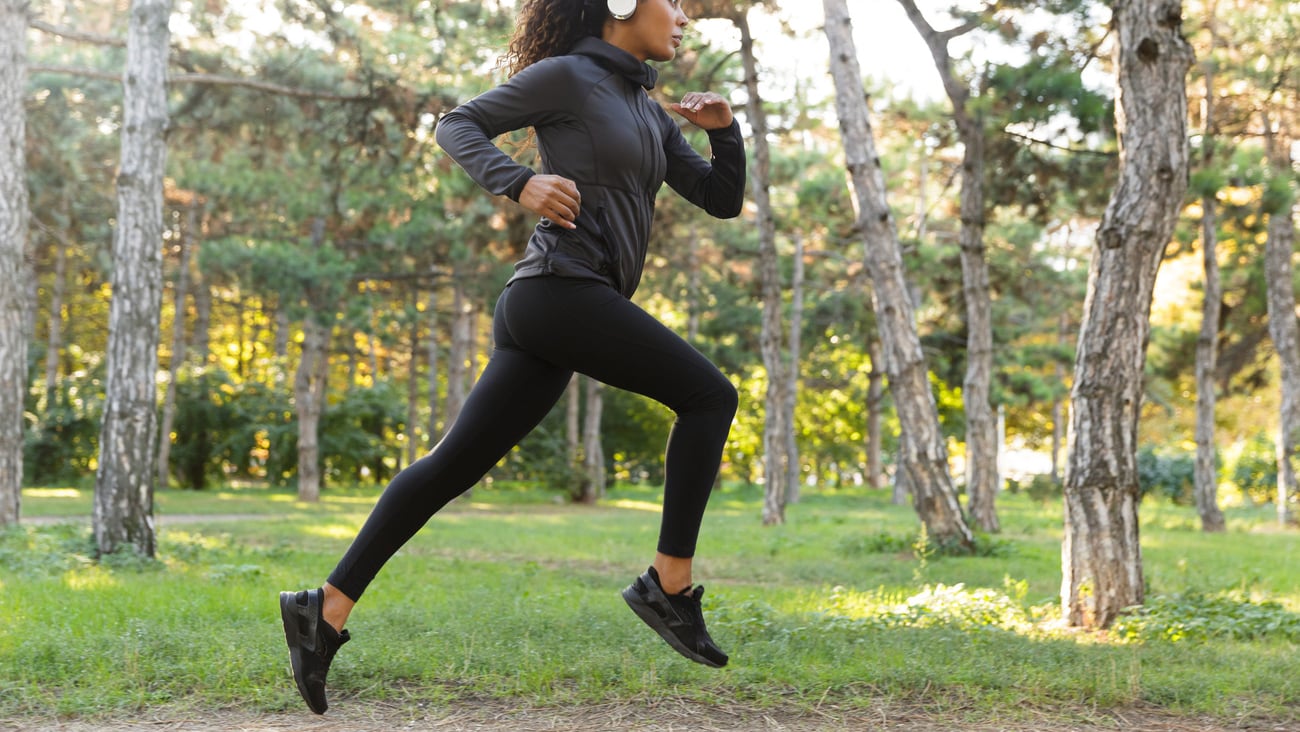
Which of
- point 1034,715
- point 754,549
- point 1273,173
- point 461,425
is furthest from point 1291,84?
point 461,425

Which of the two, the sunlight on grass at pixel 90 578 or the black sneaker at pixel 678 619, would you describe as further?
the sunlight on grass at pixel 90 578

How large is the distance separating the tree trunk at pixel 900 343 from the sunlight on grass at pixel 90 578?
730cm

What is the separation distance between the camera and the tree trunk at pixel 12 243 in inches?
479

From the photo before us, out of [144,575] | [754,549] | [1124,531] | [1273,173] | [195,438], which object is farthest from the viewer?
[195,438]

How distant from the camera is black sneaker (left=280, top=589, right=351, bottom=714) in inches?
141

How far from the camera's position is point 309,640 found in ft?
11.8

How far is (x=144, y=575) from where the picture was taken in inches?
354

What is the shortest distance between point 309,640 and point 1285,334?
68.0ft

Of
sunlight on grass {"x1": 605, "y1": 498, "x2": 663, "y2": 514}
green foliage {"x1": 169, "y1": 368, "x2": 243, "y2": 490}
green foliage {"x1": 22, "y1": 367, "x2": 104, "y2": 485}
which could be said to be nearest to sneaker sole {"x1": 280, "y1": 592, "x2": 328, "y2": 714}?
sunlight on grass {"x1": 605, "y1": 498, "x2": 663, "y2": 514}

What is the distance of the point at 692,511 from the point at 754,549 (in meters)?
10.3

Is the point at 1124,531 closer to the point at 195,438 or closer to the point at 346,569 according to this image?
the point at 346,569

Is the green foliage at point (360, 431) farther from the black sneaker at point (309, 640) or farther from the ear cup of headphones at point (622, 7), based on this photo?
the ear cup of headphones at point (622, 7)

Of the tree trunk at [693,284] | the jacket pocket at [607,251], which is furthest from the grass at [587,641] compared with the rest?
the tree trunk at [693,284]

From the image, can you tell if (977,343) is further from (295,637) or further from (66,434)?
(66,434)
